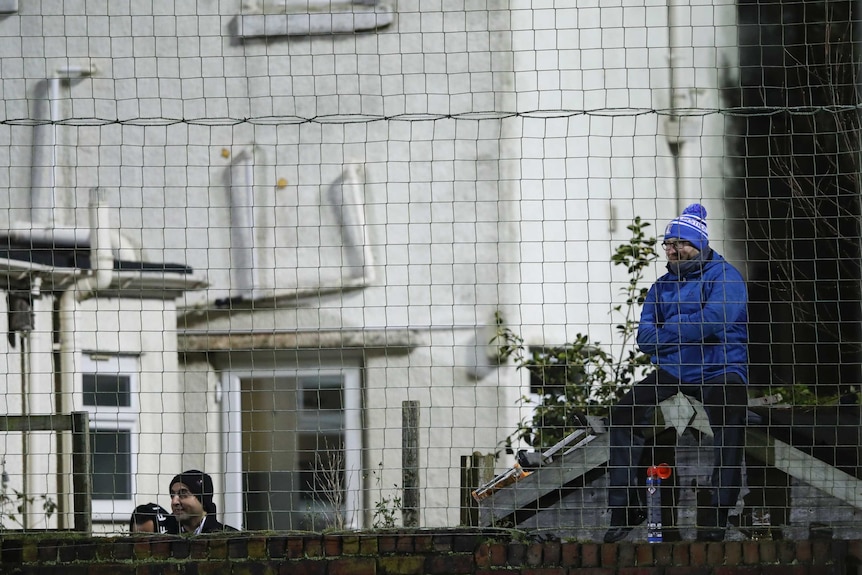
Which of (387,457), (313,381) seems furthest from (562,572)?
(313,381)

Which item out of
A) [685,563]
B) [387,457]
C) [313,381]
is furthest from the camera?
[313,381]

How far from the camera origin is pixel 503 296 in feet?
32.1

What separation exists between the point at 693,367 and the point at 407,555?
4.69 ft

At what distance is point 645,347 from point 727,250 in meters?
4.79

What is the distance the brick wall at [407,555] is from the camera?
5.42m

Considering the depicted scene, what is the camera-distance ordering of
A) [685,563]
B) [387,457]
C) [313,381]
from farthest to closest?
1. [313,381]
2. [387,457]
3. [685,563]

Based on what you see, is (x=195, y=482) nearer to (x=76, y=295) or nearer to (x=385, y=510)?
(x=385, y=510)

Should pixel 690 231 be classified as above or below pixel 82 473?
above

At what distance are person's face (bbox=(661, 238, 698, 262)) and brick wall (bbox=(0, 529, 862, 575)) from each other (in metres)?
1.21

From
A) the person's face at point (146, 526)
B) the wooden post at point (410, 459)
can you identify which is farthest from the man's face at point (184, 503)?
the wooden post at point (410, 459)

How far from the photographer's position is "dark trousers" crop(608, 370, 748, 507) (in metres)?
5.48

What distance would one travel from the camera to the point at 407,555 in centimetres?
548

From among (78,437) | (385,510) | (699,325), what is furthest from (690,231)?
(78,437)

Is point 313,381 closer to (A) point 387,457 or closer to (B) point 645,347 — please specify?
(A) point 387,457
